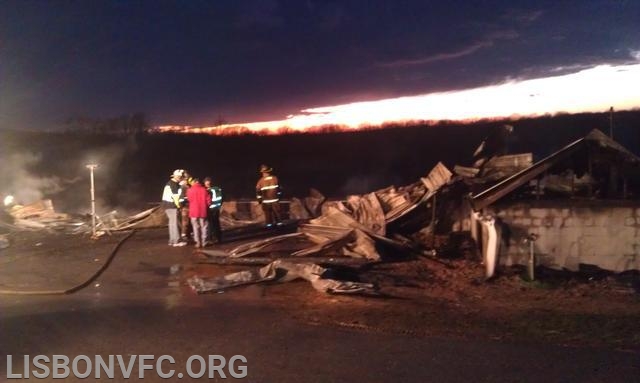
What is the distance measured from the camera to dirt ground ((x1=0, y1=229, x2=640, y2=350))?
8344 mm

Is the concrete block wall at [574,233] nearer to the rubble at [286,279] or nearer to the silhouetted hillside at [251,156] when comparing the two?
the rubble at [286,279]

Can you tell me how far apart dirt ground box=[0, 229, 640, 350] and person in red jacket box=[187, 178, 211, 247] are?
460 mm

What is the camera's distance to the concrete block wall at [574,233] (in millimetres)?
12750

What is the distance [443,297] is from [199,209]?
273 inches

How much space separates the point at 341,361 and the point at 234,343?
4.79 feet

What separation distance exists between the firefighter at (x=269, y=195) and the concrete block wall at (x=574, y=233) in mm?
6899

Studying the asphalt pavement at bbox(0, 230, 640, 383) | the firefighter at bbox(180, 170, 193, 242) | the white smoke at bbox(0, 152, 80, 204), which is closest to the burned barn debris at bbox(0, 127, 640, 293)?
the firefighter at bbox(180, 170, 193, 242)

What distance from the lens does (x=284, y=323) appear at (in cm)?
854

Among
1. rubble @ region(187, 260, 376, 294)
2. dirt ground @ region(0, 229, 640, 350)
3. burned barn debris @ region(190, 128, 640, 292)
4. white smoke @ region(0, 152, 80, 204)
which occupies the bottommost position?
dirt ground @ region(0, 229, 640, 350)

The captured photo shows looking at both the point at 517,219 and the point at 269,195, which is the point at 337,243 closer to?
the point at 517,219

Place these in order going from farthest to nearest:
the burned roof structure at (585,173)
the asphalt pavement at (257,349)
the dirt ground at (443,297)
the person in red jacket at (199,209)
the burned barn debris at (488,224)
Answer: the person in red jacket at (199,209) → the burned roof structure at (585,173) → the burned barn debris at (488,224) → the dirt ground at (443,297) → the asphalt pavement at (257,349)

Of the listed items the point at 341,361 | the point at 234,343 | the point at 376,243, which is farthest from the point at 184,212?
the point at 341,361

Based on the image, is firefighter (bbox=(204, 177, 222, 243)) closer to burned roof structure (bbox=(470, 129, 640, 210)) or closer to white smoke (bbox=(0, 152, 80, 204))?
burned roof structure (bbox=(470, 129, 640, 210))

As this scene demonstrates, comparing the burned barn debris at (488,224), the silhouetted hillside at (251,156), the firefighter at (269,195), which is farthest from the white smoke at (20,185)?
the burned barn debris at (488,224)
